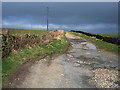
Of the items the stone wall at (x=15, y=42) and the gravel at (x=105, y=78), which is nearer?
the gravel at (x=105, y=78)

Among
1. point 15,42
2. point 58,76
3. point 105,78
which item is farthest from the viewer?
point 15,42

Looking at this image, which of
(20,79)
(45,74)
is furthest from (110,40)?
(20,79)

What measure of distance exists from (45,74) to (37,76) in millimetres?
514

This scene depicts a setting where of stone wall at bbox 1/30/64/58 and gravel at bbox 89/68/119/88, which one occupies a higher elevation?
stone wall at bbox 1/30/64/58

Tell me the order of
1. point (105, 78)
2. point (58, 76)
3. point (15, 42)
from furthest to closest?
point (15, 42) → point (58, 76) → point (105, 78)

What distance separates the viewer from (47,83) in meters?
6.29

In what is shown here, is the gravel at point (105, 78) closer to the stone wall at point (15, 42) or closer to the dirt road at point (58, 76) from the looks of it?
the dirt road at point (58, 76)

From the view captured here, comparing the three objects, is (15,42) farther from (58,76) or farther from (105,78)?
(105,78)

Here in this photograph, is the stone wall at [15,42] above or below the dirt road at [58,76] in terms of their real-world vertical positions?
above

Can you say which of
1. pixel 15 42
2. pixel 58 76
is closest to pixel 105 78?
pixel 58 76

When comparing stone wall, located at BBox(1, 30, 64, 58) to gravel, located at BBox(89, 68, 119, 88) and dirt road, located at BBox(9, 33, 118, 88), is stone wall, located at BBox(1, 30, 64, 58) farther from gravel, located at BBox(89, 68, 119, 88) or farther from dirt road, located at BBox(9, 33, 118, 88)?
gravel, located at BBox(89, 68, 119, 88)

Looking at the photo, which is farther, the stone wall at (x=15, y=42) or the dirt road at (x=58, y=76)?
the stone wall at (x=15, y=42)

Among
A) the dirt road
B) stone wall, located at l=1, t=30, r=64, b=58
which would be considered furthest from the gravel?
stone wall, located at l=1, t=30, r=64, b=58

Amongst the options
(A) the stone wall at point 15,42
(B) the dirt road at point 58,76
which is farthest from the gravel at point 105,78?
(A) the stone wall at point 15,42
